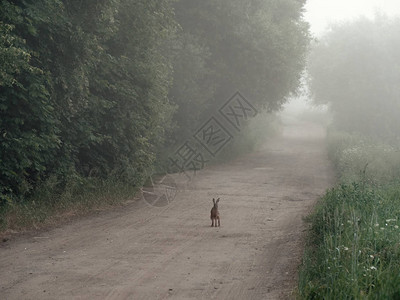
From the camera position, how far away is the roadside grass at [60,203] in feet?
32.7

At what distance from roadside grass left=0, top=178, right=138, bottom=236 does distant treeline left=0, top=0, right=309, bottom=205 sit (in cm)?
27

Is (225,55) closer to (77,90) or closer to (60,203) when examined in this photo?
(77,90)

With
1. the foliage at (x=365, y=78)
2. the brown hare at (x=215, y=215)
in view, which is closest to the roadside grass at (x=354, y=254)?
the brown hare at (x=215, y=215)

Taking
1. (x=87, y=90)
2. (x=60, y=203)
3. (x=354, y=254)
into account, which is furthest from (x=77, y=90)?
(x=354, y=254)

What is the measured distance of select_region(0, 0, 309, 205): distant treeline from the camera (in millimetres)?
10562

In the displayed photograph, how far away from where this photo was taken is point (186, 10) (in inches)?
901

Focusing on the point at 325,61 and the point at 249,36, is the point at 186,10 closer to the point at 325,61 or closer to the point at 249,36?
the point at 249,36

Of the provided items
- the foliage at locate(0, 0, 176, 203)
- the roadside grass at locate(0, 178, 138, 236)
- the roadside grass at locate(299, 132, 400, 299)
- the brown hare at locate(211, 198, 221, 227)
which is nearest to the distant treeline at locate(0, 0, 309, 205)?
the foliage at locate(0, 0, 176, 203)

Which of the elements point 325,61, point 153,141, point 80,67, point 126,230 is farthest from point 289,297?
point 325,61

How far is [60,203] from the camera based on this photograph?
1140cm

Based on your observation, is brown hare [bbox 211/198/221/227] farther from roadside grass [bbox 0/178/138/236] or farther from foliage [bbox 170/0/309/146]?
foliage [bbox 170/0/309/146]

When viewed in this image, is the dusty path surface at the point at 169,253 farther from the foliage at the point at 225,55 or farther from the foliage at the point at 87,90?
the foliage at the point at 225,55

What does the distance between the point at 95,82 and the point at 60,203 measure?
12.1 feet

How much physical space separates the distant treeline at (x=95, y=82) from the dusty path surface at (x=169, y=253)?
1736 mm
